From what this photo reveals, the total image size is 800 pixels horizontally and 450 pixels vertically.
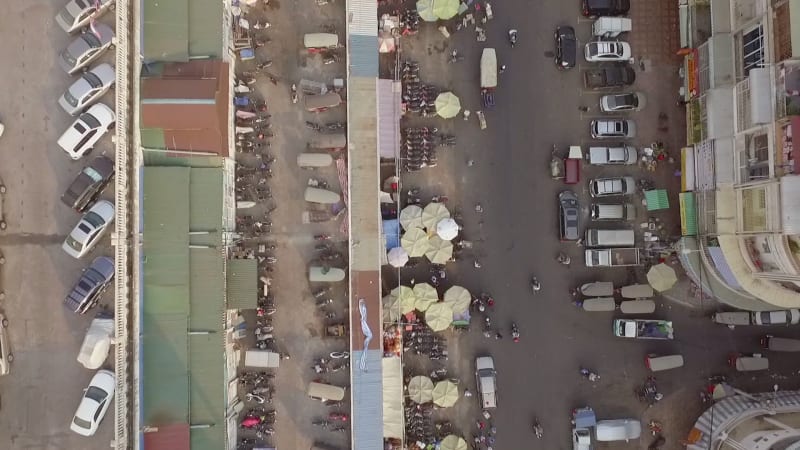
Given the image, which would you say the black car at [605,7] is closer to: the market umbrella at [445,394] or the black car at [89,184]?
the market umbrella at [445,394]

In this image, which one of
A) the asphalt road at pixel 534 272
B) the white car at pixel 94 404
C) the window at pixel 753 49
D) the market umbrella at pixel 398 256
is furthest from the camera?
the asphalt road at pixel 534 272

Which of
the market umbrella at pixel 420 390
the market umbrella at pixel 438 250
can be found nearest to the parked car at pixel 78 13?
the market umbrella at pixel 438 250

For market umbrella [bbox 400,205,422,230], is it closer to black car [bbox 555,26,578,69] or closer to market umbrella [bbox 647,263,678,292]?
black car [bbox 555,26,578,69]

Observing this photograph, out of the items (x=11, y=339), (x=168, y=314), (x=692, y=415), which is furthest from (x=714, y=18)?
(x=11, y=339)

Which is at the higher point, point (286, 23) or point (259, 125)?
point (286, 23)

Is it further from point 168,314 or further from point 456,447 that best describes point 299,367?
point 456,447
